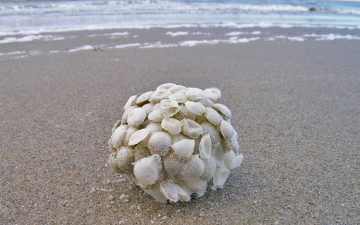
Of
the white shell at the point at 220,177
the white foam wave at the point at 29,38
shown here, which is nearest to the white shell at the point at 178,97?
the white shell at the point at 220,177

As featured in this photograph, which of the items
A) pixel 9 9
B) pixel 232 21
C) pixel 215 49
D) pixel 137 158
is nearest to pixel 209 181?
pixel 137 158

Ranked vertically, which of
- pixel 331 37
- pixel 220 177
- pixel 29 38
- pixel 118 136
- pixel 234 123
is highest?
pixel 118 136

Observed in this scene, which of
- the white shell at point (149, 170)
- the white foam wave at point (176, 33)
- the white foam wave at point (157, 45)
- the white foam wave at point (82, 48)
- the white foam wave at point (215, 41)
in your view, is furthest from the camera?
the white foam wave at point (176, 33)

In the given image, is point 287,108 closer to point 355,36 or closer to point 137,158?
point 137,158

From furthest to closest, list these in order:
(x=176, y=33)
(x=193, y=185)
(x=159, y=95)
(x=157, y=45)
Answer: (x=176, y=33), (x=157, y=45), (x=159, y=95), (x=193, y=185)

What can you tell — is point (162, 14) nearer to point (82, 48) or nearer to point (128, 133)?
point (82, 48)

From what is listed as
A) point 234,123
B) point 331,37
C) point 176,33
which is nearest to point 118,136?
point 234,123

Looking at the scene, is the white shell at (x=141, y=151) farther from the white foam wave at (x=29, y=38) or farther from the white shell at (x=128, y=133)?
the white foam wave at (x=29, y=38)

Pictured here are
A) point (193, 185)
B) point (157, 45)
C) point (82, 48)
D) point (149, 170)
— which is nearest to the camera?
point (149, 170)
